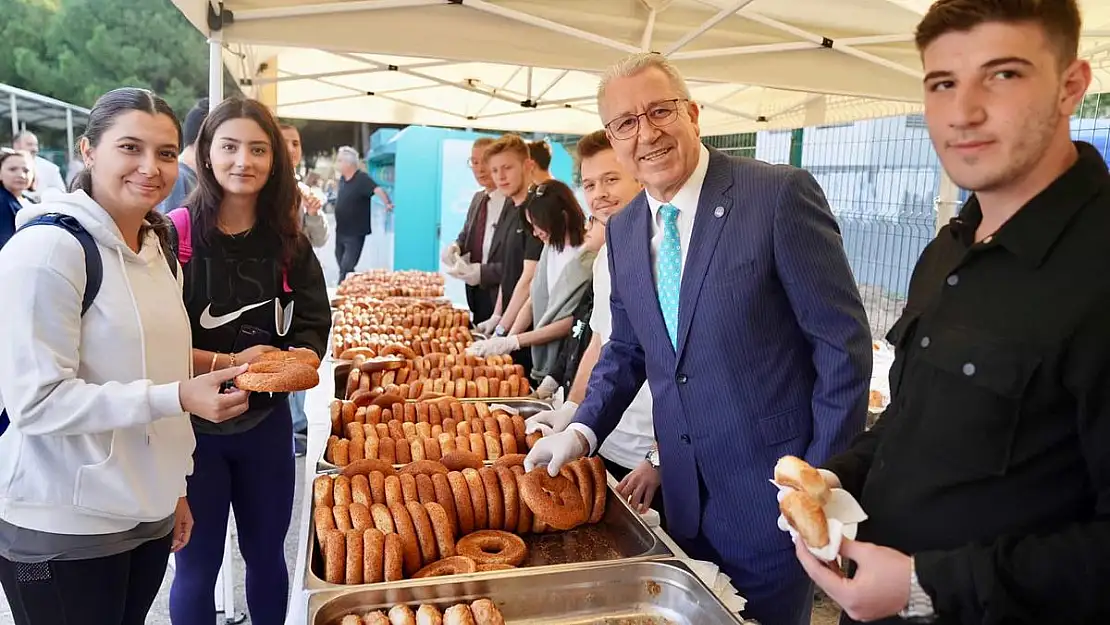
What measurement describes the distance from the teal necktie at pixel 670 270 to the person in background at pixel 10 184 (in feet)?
17.4

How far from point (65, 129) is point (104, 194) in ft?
31.0

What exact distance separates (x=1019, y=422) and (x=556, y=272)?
3.17 meters

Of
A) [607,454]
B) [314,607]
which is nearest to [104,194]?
[314,607]

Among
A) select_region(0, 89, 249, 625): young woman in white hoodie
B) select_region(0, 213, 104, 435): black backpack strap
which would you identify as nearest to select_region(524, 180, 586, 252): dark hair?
select_region(0, 89, 249, 625): young woman in white hoodie

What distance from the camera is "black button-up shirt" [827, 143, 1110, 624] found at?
107 centimetres

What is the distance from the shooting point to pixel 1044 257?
1135mm

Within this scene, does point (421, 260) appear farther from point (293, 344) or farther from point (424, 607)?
point (424, 607)

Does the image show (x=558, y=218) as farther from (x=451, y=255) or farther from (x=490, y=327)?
(x=451, y=255)

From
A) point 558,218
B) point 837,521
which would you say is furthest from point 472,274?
point 837,521

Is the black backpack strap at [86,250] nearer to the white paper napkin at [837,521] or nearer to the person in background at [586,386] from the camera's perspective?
the person in background at [586,386]

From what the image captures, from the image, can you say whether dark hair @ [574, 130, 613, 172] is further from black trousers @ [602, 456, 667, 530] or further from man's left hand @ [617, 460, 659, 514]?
man's left hand @ [617, 460, 659, 514]

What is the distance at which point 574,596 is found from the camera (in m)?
1.80

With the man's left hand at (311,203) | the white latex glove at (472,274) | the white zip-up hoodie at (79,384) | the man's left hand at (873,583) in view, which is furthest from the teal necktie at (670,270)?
the white latex glove at (472,274)

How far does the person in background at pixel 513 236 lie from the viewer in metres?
5.13
